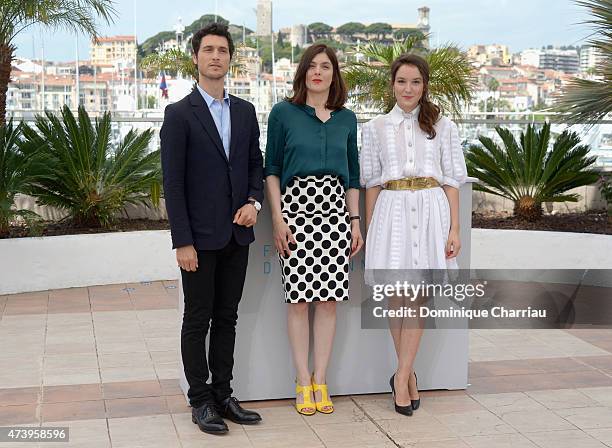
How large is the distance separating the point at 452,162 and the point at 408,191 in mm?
282

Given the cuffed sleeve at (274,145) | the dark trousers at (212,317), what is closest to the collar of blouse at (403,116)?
the cuffed sleeve at (274,145)

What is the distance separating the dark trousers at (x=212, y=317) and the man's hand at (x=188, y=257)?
0.06 m

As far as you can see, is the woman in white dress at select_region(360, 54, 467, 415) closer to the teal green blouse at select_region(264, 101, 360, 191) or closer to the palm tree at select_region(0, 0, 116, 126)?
the teal green blouse at select_region(264, 101, 360, 191)

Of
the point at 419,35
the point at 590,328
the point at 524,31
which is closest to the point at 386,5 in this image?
the point at 524,31

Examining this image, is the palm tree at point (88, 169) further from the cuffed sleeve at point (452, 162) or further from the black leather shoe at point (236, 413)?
the cuffed sleeve at point (452, 162)

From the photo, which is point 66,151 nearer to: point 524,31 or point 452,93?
point 452,93

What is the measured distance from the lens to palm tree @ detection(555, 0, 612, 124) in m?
8.98

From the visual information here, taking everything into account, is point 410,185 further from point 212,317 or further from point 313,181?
point 212,317

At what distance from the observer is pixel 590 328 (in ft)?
22.8

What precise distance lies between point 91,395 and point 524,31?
→ 74763mm

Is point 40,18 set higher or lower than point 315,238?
higher

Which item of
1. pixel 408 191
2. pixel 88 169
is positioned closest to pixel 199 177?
pixel 408 191

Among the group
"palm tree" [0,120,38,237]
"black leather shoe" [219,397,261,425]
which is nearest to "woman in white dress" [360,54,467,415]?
"black leather shoe" [219,397,261,425]

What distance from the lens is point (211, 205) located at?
4355 millimetres
